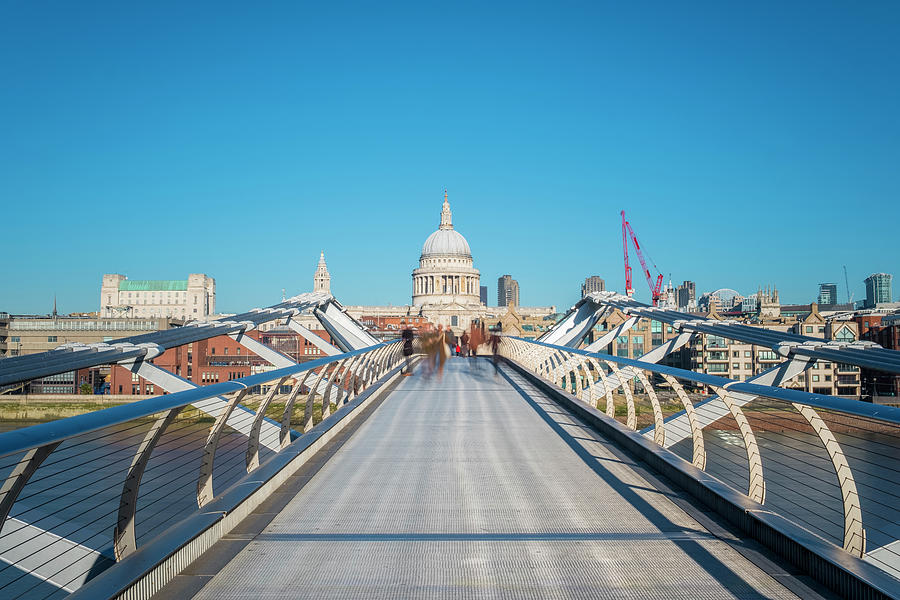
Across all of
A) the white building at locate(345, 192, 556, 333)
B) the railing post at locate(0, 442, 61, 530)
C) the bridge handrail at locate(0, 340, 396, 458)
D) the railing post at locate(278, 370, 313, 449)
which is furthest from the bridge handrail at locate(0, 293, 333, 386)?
the white building at locate(345, 192, 556, 333)

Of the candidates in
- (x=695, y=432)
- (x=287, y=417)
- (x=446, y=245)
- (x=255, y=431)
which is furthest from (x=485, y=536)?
(x=446, y=245)

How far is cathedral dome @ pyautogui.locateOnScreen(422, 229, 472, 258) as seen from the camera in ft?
515

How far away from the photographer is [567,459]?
7492 millimetres

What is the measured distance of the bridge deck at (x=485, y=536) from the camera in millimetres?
3820

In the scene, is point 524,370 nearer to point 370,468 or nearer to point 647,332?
point 370,468

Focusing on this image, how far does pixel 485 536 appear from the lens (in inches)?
185

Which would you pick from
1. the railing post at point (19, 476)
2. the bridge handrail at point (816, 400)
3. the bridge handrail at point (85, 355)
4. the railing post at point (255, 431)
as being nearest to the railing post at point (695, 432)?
the bridge handrail at point (816, 400)

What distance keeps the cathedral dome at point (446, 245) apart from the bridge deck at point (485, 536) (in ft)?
489

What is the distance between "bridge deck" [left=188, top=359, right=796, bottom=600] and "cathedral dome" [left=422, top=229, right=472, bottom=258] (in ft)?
489

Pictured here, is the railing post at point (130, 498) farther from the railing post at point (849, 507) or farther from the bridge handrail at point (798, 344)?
the bridge handrail at point (798, 344)

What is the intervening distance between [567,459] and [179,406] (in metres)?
4.50

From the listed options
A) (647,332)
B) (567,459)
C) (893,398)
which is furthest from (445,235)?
(567,459)

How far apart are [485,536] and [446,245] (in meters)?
153

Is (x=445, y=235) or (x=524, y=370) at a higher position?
(x=445, y=235)
